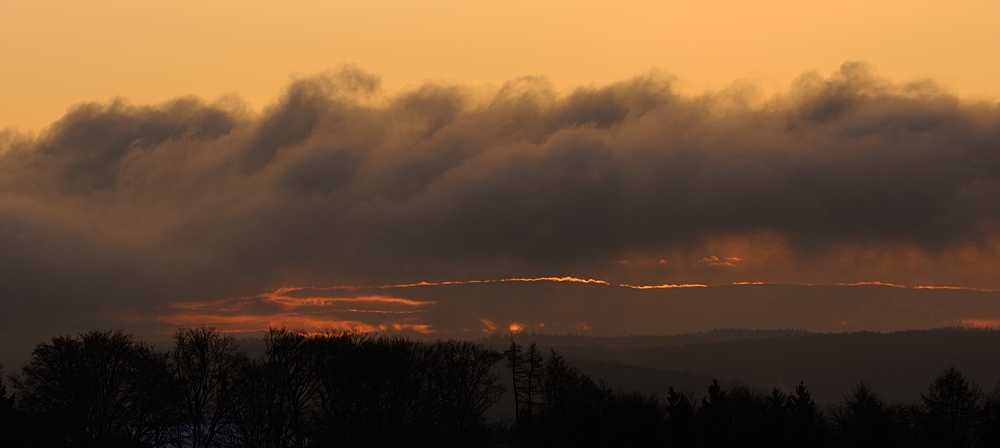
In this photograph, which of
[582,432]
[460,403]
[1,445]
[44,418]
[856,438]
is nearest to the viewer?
[1,445]

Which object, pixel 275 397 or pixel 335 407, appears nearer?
pixel 335 407

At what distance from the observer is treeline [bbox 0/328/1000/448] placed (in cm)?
11719

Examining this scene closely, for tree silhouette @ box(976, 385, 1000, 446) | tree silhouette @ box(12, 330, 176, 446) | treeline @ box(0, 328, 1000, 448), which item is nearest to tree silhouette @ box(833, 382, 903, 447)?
treeline @ box(0, 328, 1000, 448)

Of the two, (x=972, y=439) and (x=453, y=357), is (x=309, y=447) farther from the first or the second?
(x=972, y=439)

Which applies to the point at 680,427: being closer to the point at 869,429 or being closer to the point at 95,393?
the point at 869,429

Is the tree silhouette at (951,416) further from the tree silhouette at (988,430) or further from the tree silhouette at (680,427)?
the tree silhouette at (680,427)

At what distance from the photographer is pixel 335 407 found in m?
124

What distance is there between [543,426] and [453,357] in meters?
20.5

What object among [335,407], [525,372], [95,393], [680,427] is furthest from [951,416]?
[95,393]

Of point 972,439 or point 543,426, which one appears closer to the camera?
point 543,426

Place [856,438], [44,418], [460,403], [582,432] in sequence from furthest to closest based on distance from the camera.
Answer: [460,403]
[856,438]
[582,432]
[44,418]

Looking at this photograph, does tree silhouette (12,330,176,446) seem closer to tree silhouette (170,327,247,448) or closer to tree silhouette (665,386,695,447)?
tree silhouette (170,327,247,448)

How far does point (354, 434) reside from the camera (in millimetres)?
121250

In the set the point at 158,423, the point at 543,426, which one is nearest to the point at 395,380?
the point at 543,426
